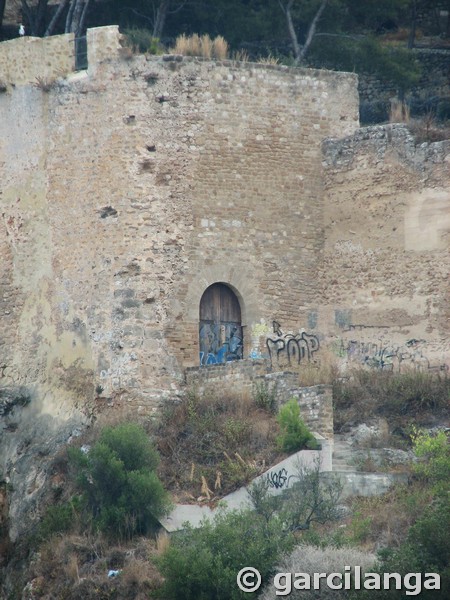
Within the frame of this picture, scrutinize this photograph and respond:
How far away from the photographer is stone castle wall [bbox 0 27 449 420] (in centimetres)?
3222

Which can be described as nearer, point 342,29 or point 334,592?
point 334,592

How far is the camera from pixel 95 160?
3275cm

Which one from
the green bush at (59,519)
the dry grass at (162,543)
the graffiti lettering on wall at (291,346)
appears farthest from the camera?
the graffiti lettering on wall at (291,346)

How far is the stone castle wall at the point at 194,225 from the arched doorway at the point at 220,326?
0.20 meters

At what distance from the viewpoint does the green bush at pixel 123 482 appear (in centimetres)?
2879

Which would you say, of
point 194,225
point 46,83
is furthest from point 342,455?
point 46,83

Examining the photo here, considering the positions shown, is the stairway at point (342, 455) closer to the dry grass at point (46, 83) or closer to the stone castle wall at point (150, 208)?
the stone castle wall at point (150, 208)

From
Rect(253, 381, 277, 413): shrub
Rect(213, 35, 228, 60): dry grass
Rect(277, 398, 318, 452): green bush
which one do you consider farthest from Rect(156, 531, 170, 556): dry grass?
Rect(213, 35, 228, 60): dry grass

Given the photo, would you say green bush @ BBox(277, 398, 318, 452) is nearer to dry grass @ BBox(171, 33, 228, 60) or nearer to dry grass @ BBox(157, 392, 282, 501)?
dry grass @ BBox(157, 392, 282, 501)

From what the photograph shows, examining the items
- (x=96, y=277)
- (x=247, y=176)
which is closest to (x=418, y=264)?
(x=247, y=176)

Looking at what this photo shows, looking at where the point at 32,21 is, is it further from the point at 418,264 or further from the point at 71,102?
the point at 418,264

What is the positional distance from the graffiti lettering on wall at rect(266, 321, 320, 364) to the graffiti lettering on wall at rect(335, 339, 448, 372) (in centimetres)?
47

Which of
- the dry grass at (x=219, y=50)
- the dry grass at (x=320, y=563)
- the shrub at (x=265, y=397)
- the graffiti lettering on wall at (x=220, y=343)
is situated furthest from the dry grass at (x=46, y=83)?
the dry grass at (x=320, y=563)

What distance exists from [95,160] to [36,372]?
3.87 m
